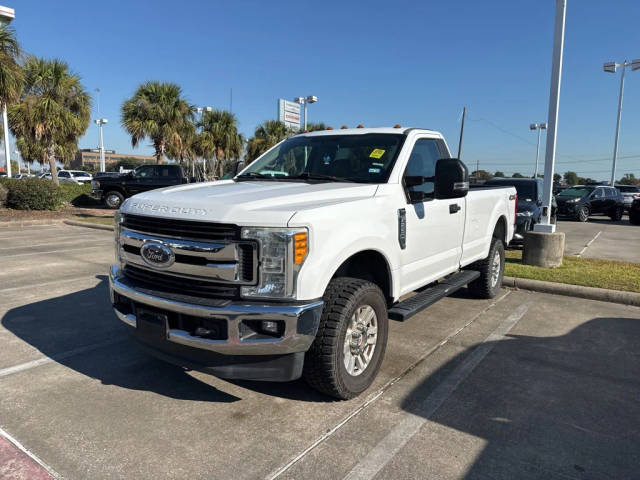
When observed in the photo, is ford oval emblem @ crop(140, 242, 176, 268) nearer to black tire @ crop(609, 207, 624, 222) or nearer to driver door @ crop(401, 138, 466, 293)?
driver door @ crop(401, 138, 466, 293)

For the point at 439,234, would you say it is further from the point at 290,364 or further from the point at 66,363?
the point at 66,363

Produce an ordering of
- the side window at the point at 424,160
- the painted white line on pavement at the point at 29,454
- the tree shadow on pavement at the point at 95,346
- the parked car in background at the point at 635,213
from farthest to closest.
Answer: the parked car in background at the point at 635,213 → the side window at the point at 424,160 → the tree shadow on pavement at the point at 95,346 → the painted white line on pavement at the point at 29,454

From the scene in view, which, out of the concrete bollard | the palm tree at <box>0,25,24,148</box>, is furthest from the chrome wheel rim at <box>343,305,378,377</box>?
the palm tree at <box>0,25,24,148</box>

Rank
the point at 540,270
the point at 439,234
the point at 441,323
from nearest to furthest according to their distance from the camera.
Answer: the point at 439,234
the point at 441,323
the point at 540,270

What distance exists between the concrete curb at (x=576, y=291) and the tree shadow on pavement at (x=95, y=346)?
5.02m

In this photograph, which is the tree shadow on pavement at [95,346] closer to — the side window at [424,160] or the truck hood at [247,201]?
the truck hood at [247,201]

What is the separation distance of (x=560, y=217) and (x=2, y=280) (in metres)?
19.5

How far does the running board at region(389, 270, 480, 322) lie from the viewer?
368 cm

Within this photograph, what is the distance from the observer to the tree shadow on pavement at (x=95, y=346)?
354 centimetres

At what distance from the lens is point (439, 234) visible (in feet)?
14.6

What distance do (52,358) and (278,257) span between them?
2.58m

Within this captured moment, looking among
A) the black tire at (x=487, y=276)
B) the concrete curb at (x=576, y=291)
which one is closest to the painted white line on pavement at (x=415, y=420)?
the black tire at (x=487, y=276)

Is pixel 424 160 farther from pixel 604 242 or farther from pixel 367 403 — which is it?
pixel 604 242

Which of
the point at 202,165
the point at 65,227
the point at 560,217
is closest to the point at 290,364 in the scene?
the point at 65,227
